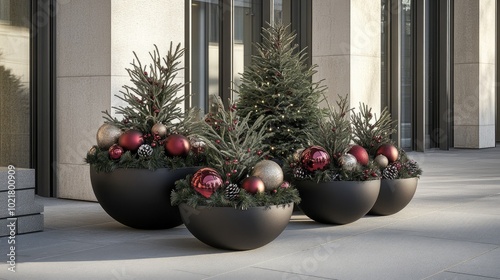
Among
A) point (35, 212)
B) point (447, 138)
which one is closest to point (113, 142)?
point (35, 212)

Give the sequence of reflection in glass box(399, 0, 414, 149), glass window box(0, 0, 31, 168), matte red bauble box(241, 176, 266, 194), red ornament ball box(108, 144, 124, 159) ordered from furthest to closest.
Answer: reflection in glass box(399, 0, 414, 149)
glass window box(0, 0, 31, 168)
red ornament ball box(108, 144, 124, 159)
matte red bauble box(241, 176, 266, 194)

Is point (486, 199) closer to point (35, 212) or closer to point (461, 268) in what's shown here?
point (461, 268)

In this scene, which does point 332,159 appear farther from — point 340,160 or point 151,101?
point 151,101

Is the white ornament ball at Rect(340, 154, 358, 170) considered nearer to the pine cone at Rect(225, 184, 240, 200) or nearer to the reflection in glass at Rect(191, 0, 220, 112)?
the pine cone at Rect(225, 184, 240, 200)

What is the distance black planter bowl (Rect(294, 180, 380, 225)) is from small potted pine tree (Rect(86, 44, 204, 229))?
124cm

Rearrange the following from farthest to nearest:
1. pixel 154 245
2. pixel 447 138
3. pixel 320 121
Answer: pixel 447 138 < pixel 320 121 < pixel 154 245

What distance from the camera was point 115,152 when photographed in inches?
313

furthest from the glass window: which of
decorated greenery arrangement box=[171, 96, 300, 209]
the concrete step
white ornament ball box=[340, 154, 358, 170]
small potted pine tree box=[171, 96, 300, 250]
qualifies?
white ornament ball box=[340, 154, 358, 170]

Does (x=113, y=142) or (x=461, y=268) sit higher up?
(x=113, y=142)

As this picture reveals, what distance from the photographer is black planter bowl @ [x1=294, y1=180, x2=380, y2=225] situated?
8.27 m

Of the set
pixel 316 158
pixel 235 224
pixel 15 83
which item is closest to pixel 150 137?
pixel 316 158

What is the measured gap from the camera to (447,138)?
2203 centimetres

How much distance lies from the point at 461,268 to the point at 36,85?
23.0 ft

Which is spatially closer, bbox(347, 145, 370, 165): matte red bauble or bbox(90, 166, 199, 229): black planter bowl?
bbox(90, 166, 199, 229): black planter bowl
